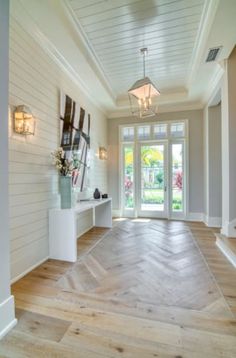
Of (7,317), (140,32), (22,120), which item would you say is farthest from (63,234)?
(140,32)

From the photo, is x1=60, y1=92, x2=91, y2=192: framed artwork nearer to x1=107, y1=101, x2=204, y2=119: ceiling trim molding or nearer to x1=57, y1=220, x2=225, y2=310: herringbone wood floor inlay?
x1=57, y1=220, x2=225, y2=310: herringbone wood floor inlay

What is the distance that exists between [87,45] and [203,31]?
5.69 feet

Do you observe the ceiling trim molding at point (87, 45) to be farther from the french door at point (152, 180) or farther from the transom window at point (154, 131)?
the french door at point (152, 180)

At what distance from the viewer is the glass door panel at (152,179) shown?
5750 mm

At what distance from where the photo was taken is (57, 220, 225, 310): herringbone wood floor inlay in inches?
80.3

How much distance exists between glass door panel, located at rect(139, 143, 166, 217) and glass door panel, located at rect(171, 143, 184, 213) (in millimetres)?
254

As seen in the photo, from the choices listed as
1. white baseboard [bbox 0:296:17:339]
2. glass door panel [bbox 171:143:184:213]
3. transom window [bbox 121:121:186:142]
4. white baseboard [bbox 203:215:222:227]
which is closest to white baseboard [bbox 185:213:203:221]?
glass door panel [bbox 171:143:184:213]

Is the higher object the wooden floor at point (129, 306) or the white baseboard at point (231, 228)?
the white baseboard at point (231, 228)

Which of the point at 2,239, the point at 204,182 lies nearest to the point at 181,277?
the point at 2,239

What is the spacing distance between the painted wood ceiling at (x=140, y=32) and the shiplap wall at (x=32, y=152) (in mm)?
804

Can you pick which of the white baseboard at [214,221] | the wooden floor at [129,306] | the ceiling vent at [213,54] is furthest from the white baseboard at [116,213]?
the ceiling vent at [213,54]

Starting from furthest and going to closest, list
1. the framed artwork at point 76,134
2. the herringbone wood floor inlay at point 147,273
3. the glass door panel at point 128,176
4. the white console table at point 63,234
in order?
1. the glass door panel at point 128,176
2. the framed artwork at point 76,134
3. the white console table at point 63,234
4. the herringbone wood floor inlay at point 147,273

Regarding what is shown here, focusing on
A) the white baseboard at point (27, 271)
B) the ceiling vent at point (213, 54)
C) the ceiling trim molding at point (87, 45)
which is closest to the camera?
the white baseboard at point (27, 271)

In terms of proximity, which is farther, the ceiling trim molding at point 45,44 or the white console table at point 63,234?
the white console table at point 63,234
